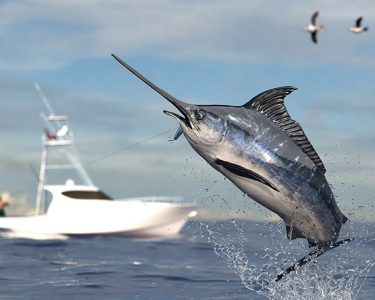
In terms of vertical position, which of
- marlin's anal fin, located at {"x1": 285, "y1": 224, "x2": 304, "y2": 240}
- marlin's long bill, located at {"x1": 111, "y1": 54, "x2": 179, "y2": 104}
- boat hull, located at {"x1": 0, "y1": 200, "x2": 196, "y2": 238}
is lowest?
boat hull, located at {"x1": 0, "y1": 200, "x2": 196, "y2": 238}

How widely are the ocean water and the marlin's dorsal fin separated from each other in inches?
39.5

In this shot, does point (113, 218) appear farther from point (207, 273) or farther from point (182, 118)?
point (182, 118)

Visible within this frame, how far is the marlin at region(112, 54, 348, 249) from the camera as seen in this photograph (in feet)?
20.4

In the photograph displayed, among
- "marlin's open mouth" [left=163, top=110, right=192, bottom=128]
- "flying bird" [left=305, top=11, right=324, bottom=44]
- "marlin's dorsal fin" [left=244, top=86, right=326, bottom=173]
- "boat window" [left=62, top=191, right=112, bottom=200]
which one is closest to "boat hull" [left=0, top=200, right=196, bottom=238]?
"boat window" [left=62, top=191, right=112, bottom=200]

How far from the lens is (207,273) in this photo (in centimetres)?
1498

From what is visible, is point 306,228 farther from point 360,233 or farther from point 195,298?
point 195,298

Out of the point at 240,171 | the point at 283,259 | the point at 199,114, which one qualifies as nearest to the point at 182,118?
the point at 199,114

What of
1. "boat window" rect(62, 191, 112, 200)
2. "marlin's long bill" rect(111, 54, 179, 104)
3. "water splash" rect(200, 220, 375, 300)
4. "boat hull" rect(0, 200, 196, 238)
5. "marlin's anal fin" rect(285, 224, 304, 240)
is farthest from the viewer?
"boat window" rect(62, 191, 112, 200)

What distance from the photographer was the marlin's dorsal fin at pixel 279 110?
21.7ft

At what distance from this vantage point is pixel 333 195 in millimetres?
6863

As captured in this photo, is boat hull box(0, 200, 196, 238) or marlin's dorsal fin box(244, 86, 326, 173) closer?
marlin's dorsal fin box(244, 86, 326, 173)

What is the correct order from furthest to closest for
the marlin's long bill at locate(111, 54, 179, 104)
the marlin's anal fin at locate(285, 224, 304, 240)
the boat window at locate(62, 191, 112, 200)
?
1. the boat window at locate(62, 191, 112, 200)
2. the marlin's anal fin at locate(285, 224, 304, 240)
3. the marlin's long bill at locate(111, 54, 179, 104)

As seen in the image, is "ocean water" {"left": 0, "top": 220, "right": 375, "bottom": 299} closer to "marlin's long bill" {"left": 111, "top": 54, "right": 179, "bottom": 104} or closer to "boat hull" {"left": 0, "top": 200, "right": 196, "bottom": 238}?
"marlin's long bill" {"left": 111, "top": 54, "right": 179, "bottom": 104}

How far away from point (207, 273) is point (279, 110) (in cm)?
877
